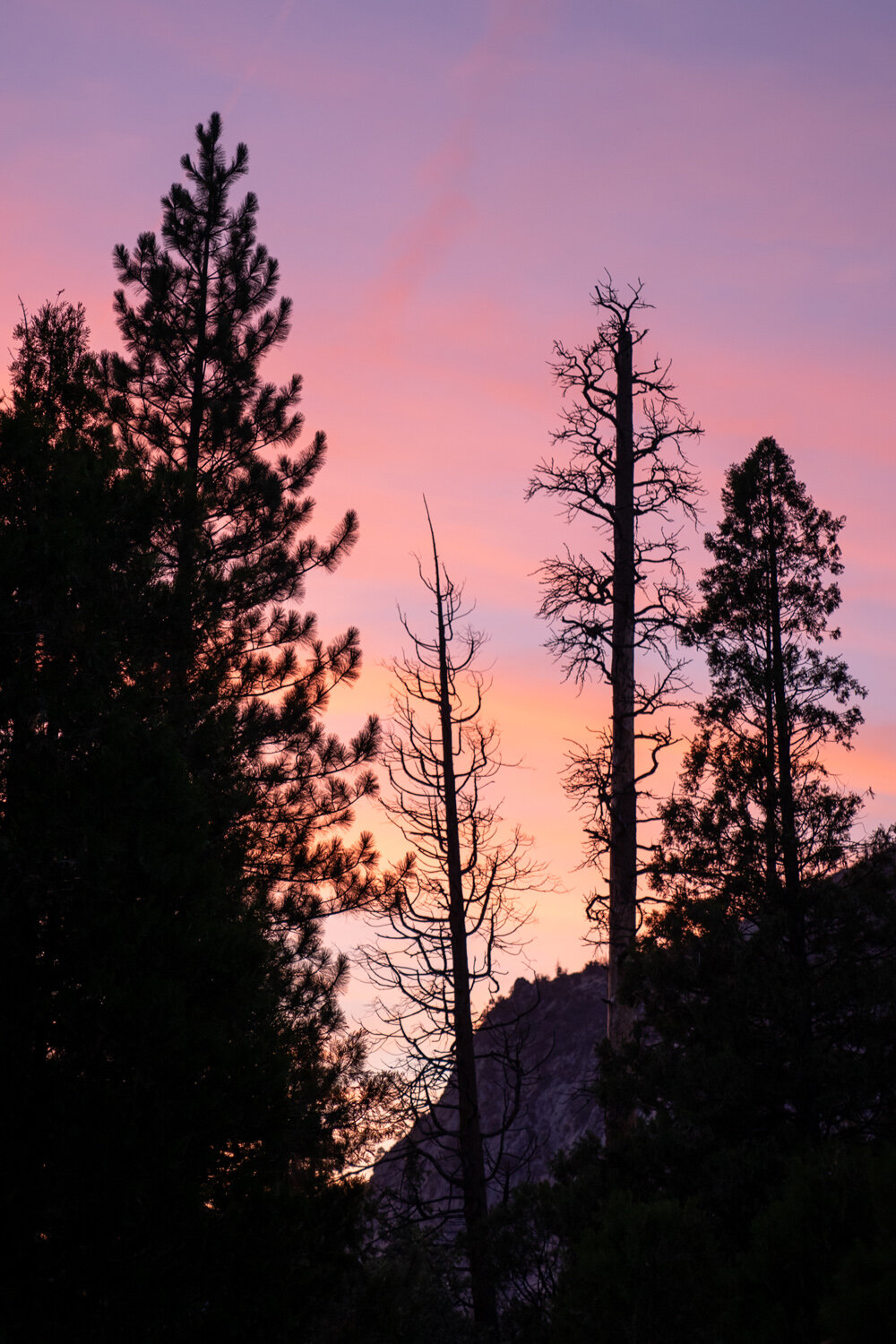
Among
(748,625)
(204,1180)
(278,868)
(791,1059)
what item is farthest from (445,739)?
(204,1180)

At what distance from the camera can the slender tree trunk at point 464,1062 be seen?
13422 millimetres

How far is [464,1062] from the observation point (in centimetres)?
1512

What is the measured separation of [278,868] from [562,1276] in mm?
7984

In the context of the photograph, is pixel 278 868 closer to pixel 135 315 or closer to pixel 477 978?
pixel 477 978

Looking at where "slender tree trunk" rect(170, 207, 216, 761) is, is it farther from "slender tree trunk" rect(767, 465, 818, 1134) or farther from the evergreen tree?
"slender tree trunk" rect(767, 465, 818, 1134)

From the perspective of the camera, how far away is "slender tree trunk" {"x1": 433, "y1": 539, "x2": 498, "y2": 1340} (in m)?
13.4

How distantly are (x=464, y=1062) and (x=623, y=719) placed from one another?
5260 millimetres

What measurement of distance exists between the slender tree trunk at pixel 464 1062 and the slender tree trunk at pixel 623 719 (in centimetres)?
221

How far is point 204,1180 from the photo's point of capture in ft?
24.5

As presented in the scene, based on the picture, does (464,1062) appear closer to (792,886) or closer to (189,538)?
(792,886)

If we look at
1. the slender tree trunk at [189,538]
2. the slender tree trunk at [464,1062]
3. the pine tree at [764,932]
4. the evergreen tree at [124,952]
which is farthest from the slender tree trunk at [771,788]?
the slender tree trunk at [189,538]

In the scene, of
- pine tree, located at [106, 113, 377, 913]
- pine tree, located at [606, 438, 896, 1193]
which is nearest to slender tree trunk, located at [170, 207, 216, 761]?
pine tree, located at [106, 113, 377, 913]

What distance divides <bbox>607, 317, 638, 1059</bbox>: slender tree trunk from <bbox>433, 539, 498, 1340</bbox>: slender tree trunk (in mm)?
2208

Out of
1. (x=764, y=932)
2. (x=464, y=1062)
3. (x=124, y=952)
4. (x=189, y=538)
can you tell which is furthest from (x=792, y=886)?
(x=189, y=538)
